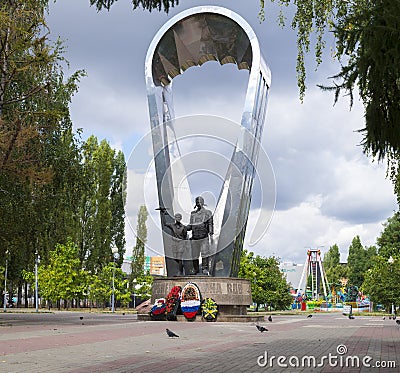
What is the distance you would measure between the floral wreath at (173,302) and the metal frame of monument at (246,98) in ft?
6.24

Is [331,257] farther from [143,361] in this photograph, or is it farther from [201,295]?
[143,361]

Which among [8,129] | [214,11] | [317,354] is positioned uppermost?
[214,11]

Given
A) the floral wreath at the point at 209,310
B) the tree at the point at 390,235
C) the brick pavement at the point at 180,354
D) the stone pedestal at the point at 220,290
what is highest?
the tree at the point at 390,235

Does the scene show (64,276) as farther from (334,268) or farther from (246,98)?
(334,268)

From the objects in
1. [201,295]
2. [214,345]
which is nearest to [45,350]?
[214,345]

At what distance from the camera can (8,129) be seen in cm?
1577

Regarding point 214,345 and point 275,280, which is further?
point 275,280

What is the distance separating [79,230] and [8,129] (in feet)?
87.0

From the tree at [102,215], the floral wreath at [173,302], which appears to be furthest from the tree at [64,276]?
the floral wreath at [173,302]

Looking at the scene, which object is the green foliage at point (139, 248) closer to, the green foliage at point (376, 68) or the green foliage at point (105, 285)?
the green foliage at point (105, 285)

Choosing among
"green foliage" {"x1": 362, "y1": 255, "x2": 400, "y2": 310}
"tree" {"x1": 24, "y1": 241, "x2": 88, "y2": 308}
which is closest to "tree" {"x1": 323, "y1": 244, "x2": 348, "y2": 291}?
"green foliage" {"x1": 362, "y1": 255, "x2": 400, "y2": 310}

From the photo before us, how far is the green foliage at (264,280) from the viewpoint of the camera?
1515 inches

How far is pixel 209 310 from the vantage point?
757 inches

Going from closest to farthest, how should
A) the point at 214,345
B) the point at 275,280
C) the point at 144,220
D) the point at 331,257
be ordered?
1. the point at 214,345
2. the point at 275,280
3. the point at 144,220
4. the point at 331,257
